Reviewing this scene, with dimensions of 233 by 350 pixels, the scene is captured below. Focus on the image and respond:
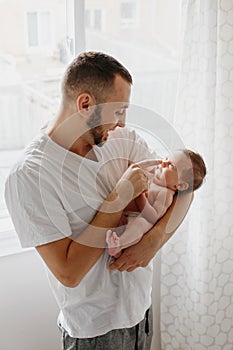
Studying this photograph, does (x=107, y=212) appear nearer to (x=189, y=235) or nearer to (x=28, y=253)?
(x=28, y=253)

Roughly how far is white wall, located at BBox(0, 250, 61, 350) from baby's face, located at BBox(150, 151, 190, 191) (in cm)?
62

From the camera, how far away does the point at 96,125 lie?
1.36 m

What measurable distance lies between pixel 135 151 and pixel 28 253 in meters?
0.63

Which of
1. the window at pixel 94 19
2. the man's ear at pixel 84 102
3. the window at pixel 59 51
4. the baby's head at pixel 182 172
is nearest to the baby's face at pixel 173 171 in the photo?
the baby's head at pixel 182 172

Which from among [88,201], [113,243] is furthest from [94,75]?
[113,243]

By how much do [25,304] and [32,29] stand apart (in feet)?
3.38

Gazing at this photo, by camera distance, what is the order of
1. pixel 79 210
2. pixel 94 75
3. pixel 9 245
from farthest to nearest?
pixel 9 245
pixel 79 210
pixel 94 75

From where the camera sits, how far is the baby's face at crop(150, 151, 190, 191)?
1.57 m

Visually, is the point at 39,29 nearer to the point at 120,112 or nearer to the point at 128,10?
the point at 128,10

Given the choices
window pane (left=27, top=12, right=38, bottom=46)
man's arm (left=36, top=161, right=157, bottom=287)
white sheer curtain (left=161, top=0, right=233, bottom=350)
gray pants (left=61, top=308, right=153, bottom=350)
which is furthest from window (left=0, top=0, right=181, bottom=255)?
man's arm (left=36, top=161, right=157, bottom=287)

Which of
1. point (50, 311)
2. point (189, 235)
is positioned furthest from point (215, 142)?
point (50, 311)

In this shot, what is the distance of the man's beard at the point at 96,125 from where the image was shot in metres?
1.32

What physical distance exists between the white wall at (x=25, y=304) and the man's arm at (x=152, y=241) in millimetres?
565

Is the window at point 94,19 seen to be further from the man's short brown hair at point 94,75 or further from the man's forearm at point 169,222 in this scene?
the man's forearm at point 169,222
